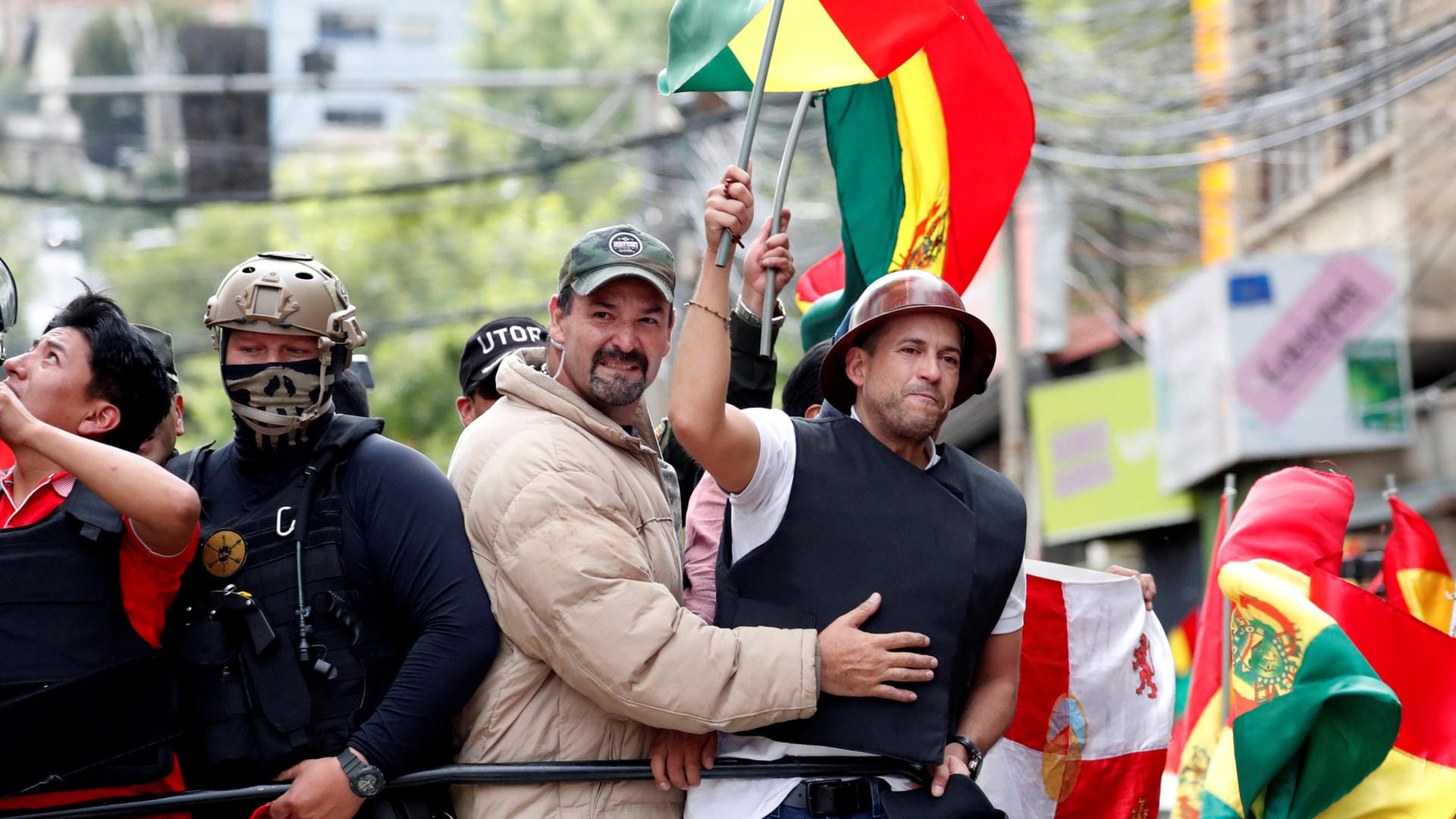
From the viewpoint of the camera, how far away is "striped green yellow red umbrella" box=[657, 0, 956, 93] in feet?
15.9

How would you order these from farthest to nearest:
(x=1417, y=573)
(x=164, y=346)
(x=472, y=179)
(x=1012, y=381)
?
(x=1012, y=381) < (x=472, y=179) < (x=1417, y=573) < (x=164, y=346)

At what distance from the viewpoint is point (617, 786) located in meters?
4.06

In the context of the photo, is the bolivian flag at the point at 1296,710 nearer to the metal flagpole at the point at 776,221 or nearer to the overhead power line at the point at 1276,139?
the metal flagpole at the point at 776,221

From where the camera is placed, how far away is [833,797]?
396 centimetres

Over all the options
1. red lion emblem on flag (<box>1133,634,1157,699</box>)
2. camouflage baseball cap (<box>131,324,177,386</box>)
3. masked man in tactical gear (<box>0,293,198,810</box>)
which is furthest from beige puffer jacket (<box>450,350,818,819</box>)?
red lion emblem on flag (<box>1133,634,1157,699</box>)

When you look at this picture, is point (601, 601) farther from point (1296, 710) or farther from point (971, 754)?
point (1296, 710)


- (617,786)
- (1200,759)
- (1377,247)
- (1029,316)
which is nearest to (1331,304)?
(1377,247)

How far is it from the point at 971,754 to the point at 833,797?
394 mm

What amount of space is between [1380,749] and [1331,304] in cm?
1119

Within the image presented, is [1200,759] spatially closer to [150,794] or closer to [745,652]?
[745,652]

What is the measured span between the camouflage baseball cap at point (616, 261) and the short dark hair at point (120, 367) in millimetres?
1041

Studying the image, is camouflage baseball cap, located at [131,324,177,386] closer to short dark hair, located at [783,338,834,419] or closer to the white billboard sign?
short dark hair, located at [783,338,834,419]

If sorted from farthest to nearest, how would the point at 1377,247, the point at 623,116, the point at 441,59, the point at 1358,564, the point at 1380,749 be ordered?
the point at 441,59 < the point at 623,116 < the point at 1377,247 < the point at 1358,564 < the point at 1380,749

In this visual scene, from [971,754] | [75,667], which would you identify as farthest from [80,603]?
[971,754]
